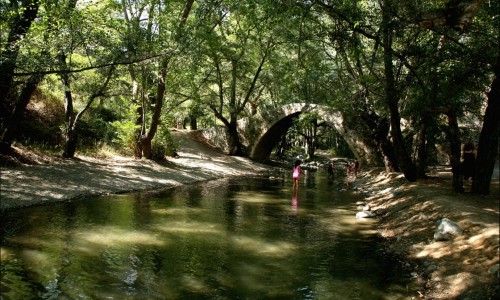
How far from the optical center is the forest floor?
5828 millimetres

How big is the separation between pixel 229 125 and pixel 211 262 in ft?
83.2

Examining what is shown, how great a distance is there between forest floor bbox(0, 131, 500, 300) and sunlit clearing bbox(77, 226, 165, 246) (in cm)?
349

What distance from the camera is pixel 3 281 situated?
634 centimetres

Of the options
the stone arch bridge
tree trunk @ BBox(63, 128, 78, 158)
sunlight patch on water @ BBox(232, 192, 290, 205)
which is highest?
the stone arch bridge

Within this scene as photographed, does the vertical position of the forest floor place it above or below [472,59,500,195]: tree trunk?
below

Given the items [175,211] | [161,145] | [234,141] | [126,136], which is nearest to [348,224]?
[175,211]

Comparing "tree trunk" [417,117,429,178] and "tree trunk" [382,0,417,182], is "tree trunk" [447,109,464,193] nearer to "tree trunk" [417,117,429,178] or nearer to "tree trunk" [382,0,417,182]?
"tree trunk" [382,0,417,182]

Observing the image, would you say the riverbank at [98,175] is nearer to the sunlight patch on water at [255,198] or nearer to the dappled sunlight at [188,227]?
the sunlight patch on water at [255,198]

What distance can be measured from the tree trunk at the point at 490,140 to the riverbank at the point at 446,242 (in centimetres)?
73

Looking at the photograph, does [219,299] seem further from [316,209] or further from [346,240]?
[316,209]

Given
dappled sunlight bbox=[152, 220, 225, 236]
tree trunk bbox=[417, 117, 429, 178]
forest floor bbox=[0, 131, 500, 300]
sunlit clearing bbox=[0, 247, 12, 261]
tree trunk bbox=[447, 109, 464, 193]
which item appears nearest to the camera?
forest floor bbox=[0, 131, 500, 300]

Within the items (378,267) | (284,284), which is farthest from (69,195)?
(378,267)

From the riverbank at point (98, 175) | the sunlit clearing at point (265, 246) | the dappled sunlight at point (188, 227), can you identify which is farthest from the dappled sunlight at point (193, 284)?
the riverbank at point (98, 175)

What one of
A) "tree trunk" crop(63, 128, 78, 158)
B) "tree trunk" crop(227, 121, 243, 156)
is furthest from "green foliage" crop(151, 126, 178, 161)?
"tree trunk" crop(227, 121, 243, 156)
